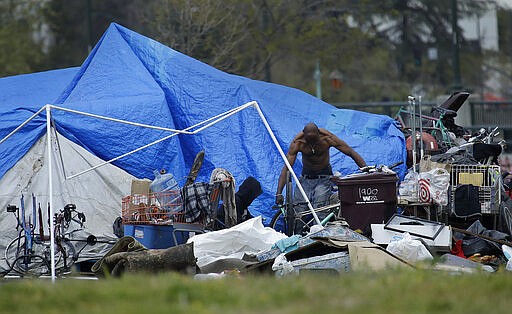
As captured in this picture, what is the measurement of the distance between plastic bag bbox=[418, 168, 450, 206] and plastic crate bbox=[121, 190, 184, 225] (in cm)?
320

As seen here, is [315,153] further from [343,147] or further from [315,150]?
[343,147]

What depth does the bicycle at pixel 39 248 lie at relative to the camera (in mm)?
13375

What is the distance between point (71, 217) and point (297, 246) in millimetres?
4027

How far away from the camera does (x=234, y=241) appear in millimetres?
12117

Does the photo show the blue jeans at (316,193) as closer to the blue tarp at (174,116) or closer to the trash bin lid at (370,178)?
the trash bin lid at (370,178)

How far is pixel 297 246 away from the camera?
36.8 feet

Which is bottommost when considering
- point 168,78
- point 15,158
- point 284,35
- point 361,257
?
point 361,257

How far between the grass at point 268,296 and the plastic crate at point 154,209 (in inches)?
249

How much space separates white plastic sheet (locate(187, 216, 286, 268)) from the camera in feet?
39.1

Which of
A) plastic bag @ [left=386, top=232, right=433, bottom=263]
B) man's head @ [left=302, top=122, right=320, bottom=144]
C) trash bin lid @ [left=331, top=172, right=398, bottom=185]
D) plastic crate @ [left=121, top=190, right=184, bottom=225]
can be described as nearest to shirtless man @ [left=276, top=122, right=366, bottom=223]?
man's head @ [left=302, top=122, right=320, bottom=144]

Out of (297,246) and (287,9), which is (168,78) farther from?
(287,9)

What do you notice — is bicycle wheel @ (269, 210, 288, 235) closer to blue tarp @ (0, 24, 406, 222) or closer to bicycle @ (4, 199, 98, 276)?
blue tarp @ (0, 24, 406, 222)

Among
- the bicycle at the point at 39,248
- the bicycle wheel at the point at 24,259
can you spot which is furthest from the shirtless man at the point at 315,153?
the bicycle wheel at the point at 24,259

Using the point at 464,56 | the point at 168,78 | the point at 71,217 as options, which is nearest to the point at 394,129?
the point at 168,78
